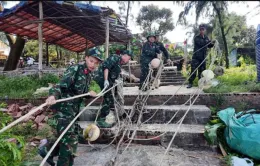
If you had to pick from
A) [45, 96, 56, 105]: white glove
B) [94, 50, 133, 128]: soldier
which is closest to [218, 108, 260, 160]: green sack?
[94, 50, 133, 128]: soldier

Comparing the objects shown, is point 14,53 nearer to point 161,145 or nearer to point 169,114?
point 169,114

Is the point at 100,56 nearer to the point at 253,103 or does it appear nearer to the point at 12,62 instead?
the point at 253,103

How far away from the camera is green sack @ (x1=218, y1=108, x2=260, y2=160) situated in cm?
308

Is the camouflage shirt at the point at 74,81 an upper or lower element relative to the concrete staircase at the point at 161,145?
upper

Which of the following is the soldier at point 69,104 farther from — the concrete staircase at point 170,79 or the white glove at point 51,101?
the concrete staircase at point 170,79

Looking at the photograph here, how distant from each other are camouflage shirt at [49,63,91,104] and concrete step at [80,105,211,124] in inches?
67.7

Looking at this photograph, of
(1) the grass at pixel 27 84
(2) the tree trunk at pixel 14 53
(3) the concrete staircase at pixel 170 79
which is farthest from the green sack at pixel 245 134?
(2) the tree trunk at pixel 14 53

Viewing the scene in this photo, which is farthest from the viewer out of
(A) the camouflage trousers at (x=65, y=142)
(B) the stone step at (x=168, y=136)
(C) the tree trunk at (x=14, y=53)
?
(C) the tree trunk at (x=14, y=53)

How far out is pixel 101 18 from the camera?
7902mm

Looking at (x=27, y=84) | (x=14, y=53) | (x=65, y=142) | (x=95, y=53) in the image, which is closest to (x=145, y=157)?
(x=65, y=142)

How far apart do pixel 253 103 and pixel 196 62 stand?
5.76ft

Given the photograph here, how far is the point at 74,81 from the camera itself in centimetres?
280

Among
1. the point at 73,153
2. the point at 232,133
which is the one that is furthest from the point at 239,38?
the point at 73,153

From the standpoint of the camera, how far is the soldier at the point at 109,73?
4.17 m
